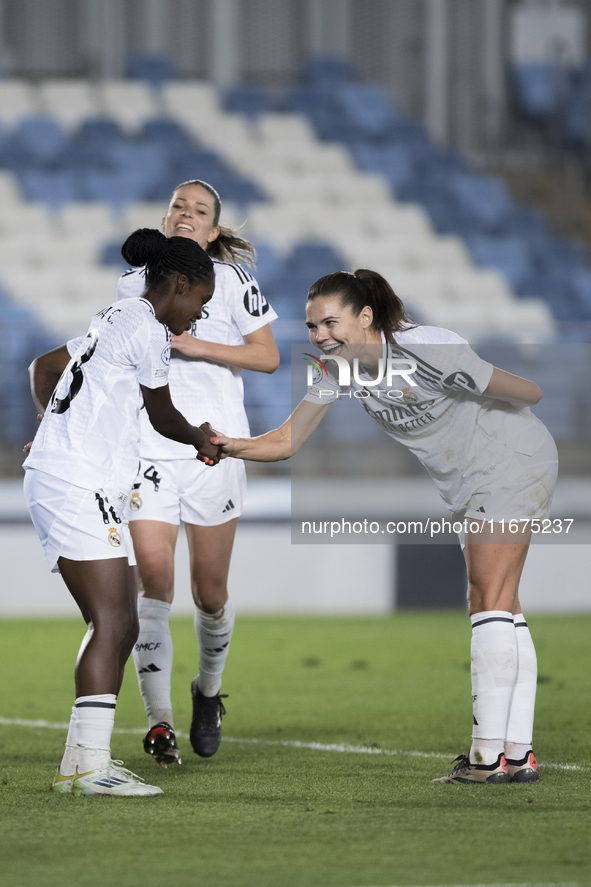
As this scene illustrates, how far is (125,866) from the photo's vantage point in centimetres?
271

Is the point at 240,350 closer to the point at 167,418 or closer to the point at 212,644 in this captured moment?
the point at 167,418

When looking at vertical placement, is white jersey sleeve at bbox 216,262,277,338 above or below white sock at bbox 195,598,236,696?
above

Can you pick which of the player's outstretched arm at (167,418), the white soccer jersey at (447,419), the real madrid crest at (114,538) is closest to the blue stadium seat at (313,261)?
the white soccer jersey at (447,419)

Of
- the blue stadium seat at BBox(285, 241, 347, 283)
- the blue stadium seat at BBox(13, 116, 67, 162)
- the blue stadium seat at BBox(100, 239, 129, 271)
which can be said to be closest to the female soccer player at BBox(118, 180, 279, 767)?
the blue stadium seat at BBox(285, 241, 347, 283)

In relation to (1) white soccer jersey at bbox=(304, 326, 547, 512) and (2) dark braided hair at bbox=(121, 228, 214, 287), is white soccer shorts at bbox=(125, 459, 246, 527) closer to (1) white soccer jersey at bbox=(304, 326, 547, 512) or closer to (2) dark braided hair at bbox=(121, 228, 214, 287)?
(1) white soccer jersey at bbox=(304, 326, 547, 512)

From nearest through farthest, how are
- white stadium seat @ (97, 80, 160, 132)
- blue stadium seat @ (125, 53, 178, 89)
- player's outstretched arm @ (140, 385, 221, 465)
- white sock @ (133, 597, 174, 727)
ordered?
player's outstretched arm @ (140, 385, 221, 465), white sock @ (133, 597, 174, 727), white stadium seat @ (97, 80, 160, 132), blue stadium seat @ (125, 53, 178, 89)

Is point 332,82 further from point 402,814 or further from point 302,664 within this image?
point 402,814

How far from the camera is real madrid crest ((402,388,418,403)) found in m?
3.90

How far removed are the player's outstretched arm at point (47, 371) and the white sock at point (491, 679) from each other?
1541 millimetres

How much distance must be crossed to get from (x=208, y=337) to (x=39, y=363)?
62 cm

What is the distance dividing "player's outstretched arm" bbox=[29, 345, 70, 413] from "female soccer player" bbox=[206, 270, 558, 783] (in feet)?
1.94

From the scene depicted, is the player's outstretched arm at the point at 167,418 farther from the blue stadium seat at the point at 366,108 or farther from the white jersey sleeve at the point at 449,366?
the blue stadium seat at the point at 366,108

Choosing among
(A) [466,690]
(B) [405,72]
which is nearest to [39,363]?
(A) [466,690]

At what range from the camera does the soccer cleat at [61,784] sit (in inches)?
140
